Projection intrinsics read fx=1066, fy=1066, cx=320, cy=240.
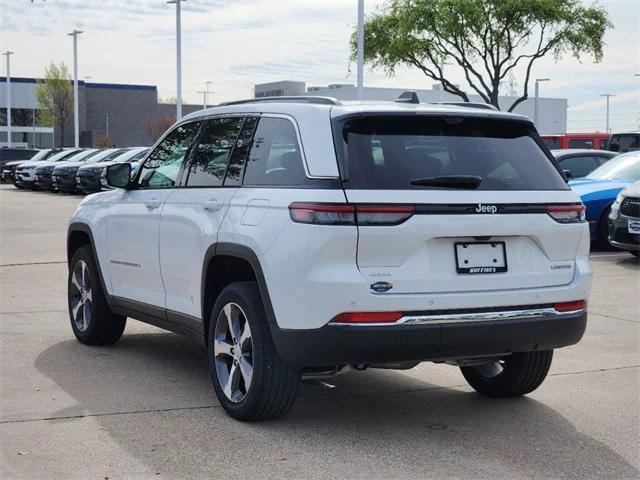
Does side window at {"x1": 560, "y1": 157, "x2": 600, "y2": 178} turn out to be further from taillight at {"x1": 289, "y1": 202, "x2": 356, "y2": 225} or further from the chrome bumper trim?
taillight at {"x1": 289, "y1": 202, "x2": 356, "y2": 225}

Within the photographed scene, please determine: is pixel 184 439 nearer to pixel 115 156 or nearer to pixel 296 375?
pixel 296 375

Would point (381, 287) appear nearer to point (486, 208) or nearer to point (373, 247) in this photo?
point (373, 247)

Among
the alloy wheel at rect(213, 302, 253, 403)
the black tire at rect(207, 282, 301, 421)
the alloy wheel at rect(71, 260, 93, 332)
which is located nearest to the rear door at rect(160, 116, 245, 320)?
the alloy wheel at rect(213, 302, 253, 403)

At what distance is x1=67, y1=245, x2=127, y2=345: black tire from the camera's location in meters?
7.95

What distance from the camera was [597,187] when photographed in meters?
16.0

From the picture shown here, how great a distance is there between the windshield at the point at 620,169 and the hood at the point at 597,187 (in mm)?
220

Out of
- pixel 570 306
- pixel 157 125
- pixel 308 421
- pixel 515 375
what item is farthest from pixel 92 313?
pixel 157 125

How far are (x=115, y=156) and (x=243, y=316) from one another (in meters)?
30.8

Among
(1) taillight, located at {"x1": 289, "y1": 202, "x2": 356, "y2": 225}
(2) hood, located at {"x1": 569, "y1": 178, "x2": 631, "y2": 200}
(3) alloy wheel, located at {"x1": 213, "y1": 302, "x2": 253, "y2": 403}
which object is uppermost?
(1) taillight, located at {"x1": 289, "y1": 202, "x2": 356, "y2": 225}

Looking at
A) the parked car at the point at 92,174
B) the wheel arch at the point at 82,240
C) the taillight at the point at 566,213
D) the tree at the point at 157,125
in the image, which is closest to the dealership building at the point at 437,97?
the tree at the point at 157,125

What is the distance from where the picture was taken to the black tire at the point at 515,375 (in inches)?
250

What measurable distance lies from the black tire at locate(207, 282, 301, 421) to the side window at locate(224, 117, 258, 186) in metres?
0.66

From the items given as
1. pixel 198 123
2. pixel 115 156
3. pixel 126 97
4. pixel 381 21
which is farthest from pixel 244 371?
pixel 126 97

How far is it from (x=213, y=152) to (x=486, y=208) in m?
1.85
